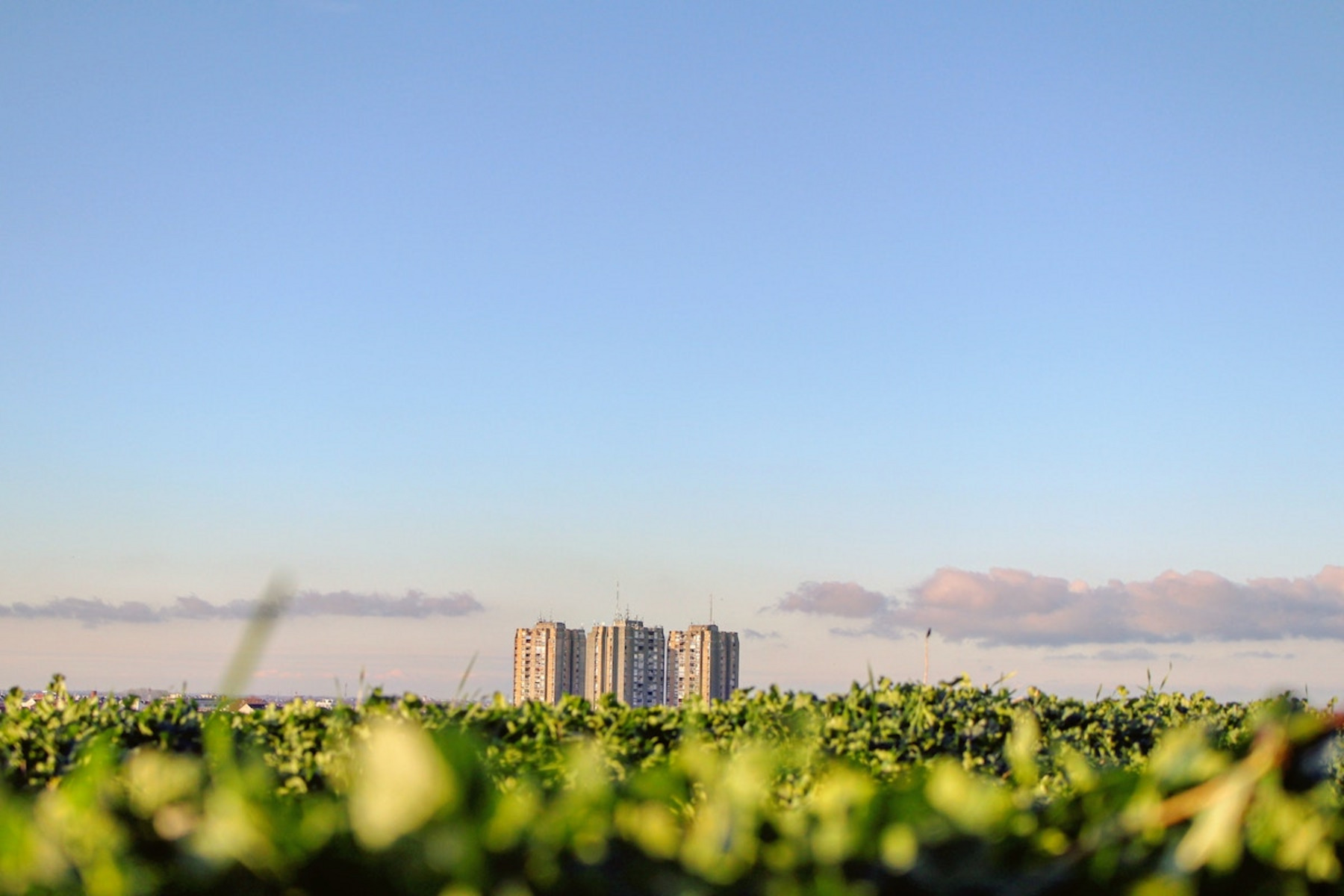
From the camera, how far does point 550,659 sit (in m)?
107

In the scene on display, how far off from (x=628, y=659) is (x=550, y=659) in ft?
25.8

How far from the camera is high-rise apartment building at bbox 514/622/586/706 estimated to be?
4198 inches

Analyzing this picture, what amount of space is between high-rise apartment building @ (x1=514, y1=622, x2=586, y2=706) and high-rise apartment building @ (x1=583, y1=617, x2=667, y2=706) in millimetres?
1129

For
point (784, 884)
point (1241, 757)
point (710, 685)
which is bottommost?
point (710, 685)

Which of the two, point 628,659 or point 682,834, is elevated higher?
point 682,834

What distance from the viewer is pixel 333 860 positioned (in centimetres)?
199

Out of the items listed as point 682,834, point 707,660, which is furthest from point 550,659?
point 682,834

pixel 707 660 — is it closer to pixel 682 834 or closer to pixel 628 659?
pixel 628 659

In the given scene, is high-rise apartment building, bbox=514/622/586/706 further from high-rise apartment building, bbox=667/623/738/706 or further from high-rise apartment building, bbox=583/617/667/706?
high-rise apartment building, bbox=667/623/738/706

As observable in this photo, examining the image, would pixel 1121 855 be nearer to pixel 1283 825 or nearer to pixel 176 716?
pixel 1283 825

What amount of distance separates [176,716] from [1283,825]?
6893 millimetres

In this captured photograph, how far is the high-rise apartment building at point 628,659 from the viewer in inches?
4296

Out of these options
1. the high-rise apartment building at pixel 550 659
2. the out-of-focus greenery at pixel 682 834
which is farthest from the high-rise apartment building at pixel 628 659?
the out-of-focus greenery at pixel 682 834

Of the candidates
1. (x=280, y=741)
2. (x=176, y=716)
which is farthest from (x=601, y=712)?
(x=176, y=716)
